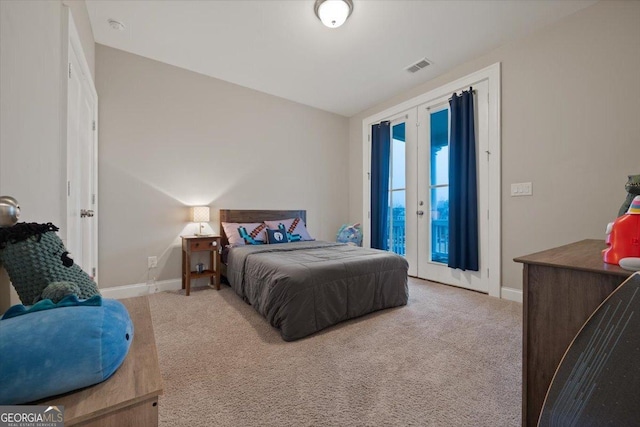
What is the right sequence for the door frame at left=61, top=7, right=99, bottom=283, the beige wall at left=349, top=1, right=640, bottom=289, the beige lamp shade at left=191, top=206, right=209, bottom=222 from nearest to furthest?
the door frame at left=61, top=7, right=99, bottom=283, the beige wall at left=349, top=1, right=640, bottom=289, the beige lamp shade at left=191, top=206, right=209, bottom=222

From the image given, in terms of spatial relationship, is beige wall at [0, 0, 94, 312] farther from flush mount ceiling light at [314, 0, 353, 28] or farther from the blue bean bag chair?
flush mount ceiling light at [314, 0, 353, 28]

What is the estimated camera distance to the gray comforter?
1917mm

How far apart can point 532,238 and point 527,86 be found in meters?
1.48

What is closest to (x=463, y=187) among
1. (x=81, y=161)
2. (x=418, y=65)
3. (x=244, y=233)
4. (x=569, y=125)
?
(x=569, y=125)

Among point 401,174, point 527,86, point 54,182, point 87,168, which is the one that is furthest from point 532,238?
point 87,168

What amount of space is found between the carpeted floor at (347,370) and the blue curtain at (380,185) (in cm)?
177

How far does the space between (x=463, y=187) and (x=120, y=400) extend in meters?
3.29

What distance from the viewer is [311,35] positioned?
257cm

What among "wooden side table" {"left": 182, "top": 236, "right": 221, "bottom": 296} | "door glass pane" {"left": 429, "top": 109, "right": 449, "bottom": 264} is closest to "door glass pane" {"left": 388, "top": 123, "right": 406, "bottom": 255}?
"door glass pane" {"left": 429, "top": 109, "right": 449, "bottom": 264}

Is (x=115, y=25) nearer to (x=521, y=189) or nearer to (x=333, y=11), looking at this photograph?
(x=333, y=11)

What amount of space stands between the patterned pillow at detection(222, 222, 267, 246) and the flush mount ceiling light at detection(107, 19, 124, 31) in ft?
7.10

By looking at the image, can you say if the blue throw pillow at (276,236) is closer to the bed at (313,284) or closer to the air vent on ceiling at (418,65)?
the bed at (313,284)

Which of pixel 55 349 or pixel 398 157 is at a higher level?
pixel 398 157

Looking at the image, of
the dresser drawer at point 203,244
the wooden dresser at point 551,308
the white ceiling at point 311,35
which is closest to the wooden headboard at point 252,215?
the dresser drawer at point 203,244
